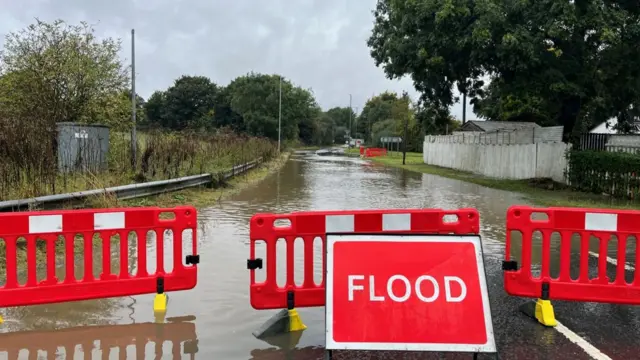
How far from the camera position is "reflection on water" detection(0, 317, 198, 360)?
4.03 meters

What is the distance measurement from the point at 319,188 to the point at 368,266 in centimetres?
1368

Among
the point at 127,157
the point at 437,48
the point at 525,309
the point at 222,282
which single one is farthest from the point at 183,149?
the point at 525,309

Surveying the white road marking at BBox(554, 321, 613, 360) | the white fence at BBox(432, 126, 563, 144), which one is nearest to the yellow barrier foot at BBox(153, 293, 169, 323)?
the white road marking at BBox(554, 321, 613, 360)

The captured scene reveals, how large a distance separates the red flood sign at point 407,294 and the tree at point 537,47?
46.5ft

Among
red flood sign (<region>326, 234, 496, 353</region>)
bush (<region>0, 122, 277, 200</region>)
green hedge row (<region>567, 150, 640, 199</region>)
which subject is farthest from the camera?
green hedge row (<region>567, 150, 640, 199</region>)

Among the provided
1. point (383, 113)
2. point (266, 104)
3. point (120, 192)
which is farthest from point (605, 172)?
point (383, 113)

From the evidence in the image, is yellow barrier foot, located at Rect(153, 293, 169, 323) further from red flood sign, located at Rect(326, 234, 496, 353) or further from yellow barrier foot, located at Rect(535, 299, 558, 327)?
yellow barrier foot, located at Rect(535, 299, 558, 327)

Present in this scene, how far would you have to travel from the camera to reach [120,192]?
1027 centimetres

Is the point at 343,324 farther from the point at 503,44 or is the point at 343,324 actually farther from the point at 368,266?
the point at 503,44

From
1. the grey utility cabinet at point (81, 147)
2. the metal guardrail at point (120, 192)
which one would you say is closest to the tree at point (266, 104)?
the metal guardrail at point (120, 192)

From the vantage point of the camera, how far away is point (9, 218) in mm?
4562

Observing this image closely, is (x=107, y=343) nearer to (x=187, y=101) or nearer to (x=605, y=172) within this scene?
(x=605, y=172)

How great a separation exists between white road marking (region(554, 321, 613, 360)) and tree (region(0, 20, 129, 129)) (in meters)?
12.9

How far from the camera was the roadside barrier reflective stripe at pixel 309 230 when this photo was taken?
4.69 metres
